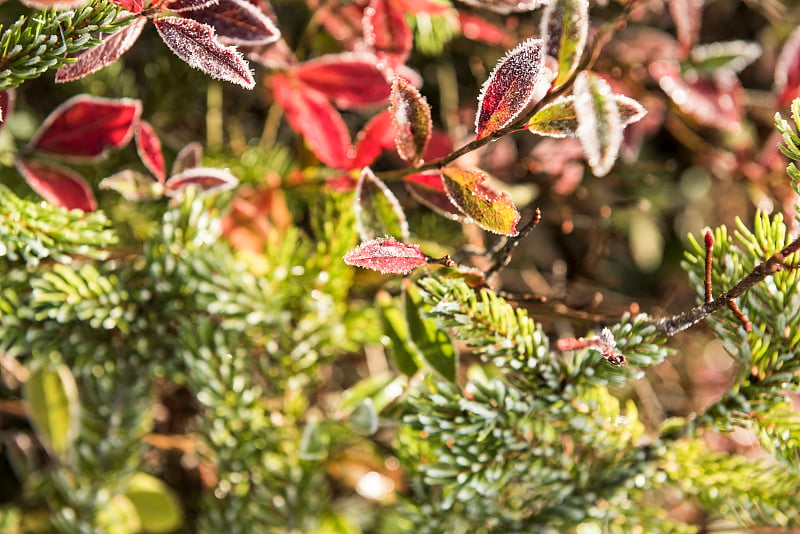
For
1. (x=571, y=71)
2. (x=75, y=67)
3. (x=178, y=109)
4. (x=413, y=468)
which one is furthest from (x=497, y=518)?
(x=178, y=109)

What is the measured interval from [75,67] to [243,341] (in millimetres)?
324

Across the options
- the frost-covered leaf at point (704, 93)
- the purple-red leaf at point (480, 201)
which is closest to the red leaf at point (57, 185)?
the purple-red leaf at point (480, 201)

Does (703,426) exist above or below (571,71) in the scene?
below

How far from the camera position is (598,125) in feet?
1.44

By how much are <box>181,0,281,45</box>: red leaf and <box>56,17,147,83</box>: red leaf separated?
0.05 meters

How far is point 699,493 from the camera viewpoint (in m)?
0.61

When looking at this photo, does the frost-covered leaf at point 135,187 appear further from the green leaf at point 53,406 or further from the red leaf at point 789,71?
the red leaf at point 789,71

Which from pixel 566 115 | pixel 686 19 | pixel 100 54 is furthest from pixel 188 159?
pixel 686 19

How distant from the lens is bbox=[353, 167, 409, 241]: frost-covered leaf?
0.58 m

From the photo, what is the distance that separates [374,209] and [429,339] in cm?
13

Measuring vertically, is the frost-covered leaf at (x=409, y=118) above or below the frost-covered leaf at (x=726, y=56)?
above

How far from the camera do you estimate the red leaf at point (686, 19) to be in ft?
2.74

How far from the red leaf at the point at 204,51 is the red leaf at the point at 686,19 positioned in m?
0.60

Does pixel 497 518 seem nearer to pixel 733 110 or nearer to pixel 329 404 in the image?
pixel 329 404
